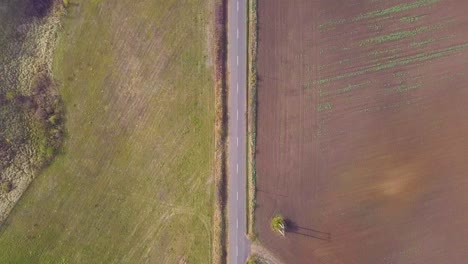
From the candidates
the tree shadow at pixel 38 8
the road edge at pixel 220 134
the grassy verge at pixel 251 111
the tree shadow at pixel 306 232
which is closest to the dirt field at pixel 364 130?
the tree shadow at pixel 306 232

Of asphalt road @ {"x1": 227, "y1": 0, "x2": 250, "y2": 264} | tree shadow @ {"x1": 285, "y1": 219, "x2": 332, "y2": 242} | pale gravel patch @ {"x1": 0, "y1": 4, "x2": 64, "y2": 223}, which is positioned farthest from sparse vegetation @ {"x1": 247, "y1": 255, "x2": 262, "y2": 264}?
pale gravel patch @ {"x1": 0, "y1": 4, "x2": 64, "y2": 223}

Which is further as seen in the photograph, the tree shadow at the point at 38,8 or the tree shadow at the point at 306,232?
the tree shadow at the point at 38,8

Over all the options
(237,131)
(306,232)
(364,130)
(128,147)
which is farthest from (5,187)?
(364,130)

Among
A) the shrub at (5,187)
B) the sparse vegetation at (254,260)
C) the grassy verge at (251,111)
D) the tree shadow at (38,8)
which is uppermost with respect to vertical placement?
the tree shadow at (38,8)

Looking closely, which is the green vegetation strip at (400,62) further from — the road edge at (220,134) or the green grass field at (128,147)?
the green grass field at (128,147)

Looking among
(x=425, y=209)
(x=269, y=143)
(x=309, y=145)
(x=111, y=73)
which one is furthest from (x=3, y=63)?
(x=425, y=209)

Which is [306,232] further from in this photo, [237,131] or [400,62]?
[400,62]
